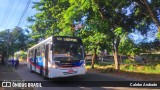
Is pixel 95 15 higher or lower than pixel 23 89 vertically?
higher

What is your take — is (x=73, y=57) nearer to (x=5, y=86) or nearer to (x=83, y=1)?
(x=5, y=86)

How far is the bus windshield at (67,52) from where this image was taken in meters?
17.2

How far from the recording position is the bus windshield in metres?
17.2

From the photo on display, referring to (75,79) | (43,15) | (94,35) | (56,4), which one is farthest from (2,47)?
(75,79)

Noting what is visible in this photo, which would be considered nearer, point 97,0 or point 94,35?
point 97,0

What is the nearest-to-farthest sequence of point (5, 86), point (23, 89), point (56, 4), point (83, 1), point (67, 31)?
point (23, 89) < point (5, 86) < point (83, 1) < point (67, 31) < point (56, 4)

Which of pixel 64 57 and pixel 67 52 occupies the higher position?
pixel 67 52

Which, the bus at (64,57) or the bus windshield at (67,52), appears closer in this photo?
the bus at (64,57)

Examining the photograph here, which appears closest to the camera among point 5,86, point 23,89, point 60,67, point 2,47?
point 23,89

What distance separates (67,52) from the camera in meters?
17.5

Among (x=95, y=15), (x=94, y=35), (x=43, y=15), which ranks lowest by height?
(x=94, y=35)

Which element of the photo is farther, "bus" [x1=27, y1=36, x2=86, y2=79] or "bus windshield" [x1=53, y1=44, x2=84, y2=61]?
"bus windshield" [x1=53, y1=44, x2=84, y2=61]

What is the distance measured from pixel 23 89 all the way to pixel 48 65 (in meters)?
5.08

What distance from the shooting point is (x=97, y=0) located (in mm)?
23562
